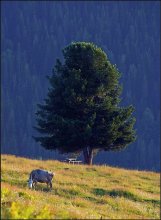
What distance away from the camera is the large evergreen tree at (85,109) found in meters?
46.5

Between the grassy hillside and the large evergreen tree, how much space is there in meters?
5.90

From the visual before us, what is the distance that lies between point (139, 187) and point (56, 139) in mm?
13538

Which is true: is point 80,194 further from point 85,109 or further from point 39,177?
point 85,109

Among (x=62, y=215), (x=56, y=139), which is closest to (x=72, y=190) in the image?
(x=62, y=215)

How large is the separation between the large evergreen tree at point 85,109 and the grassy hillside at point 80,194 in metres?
5.90

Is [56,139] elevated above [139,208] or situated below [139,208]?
above

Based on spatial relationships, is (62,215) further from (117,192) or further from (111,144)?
(111,144)


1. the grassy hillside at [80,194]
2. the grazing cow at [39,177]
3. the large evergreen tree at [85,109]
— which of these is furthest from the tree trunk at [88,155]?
the grazing cow at [39,177]

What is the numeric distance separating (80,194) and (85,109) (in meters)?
19.8

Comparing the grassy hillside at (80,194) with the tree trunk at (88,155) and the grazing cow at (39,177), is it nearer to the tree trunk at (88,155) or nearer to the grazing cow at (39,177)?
the grazing cow at (39,177)

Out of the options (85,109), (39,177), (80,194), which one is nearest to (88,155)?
Answer: (85,109)

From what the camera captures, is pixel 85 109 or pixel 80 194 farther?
pixel 85 109

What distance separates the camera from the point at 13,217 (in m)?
14.8

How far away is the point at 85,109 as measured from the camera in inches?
1870
